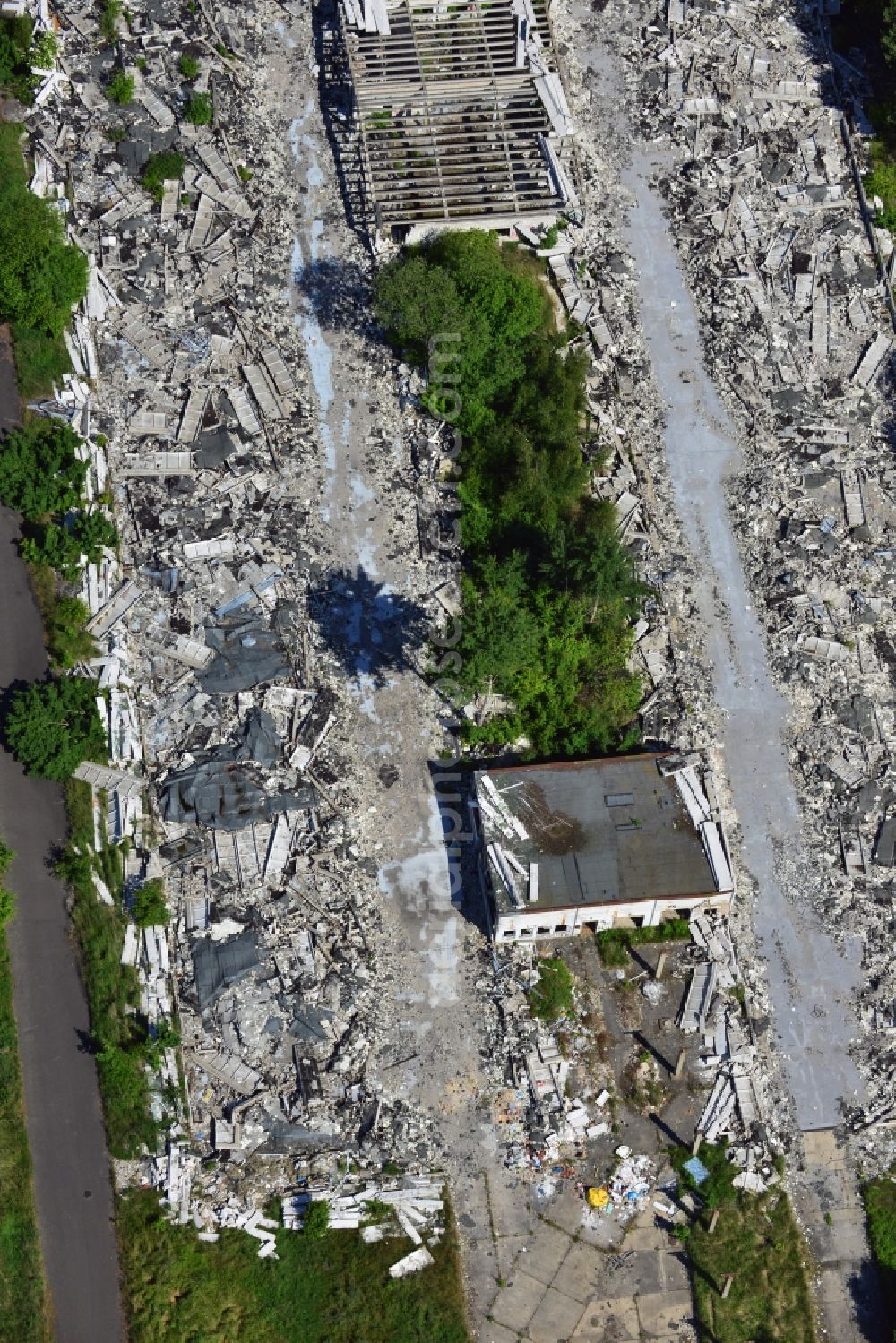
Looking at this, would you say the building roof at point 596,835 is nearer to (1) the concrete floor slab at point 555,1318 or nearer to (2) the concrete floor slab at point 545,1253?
(2) the concrete floor slab at point 545,1253

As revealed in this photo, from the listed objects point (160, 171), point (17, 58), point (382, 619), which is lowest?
point (382, 619)

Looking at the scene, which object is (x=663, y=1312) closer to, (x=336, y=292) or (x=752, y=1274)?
(x=752, y=1274)

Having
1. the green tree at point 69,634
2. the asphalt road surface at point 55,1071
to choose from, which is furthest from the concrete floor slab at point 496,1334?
the green tree at point 69,634

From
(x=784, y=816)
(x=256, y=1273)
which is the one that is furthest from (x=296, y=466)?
(x=256, y=1273)

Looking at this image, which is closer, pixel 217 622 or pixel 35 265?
pixel 217 622

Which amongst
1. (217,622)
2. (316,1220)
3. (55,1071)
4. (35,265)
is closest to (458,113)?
(35,265)

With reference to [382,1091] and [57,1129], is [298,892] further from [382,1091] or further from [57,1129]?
[57,1129]
